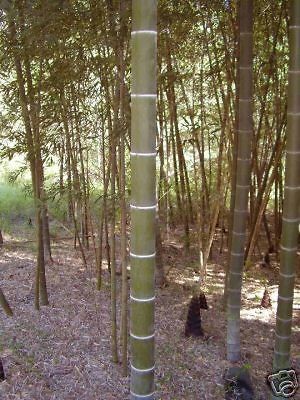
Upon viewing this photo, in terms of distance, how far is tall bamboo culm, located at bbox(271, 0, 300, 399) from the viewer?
225cm

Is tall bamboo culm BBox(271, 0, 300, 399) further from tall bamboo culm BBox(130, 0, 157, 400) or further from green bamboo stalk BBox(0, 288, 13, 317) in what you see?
green bamboo stalk BBox(0, 288, 13, 317)

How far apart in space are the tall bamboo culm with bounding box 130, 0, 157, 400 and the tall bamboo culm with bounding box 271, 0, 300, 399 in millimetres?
1020

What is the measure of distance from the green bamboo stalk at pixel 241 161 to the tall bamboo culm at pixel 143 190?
1207 mm

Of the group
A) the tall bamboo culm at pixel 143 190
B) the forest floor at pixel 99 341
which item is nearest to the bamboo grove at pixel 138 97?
the tall bamboo culm at pixel 143 190

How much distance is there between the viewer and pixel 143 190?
1.61m

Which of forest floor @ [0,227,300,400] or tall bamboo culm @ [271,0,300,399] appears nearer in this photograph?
tall bamboo culm @ [271,0,300,399]

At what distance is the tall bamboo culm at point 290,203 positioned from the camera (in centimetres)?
225

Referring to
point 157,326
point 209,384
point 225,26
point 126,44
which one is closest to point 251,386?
point 209,384

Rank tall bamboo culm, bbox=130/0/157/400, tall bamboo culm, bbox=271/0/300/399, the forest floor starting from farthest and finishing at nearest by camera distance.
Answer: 1. the forest floor
2. tall bamboo culm, bbox=271/0/300/399
3. tall bamboo culm, bbox=130/0/157/400

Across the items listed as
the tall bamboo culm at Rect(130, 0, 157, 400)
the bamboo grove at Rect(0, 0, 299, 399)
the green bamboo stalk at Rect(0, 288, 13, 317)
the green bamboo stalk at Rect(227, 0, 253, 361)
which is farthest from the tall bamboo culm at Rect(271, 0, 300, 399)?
the green bamboo stalk at Rect(0, 288, 13, 317)

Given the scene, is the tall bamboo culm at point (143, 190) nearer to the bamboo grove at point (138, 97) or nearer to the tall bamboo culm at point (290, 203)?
the bamboo grove at point (138, 97)

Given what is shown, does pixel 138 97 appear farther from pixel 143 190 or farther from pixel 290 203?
pixel 290 203

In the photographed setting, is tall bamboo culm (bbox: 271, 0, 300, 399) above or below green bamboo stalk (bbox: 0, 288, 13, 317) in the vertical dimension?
above

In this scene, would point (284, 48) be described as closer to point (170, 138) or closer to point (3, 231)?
point (170, 138)
